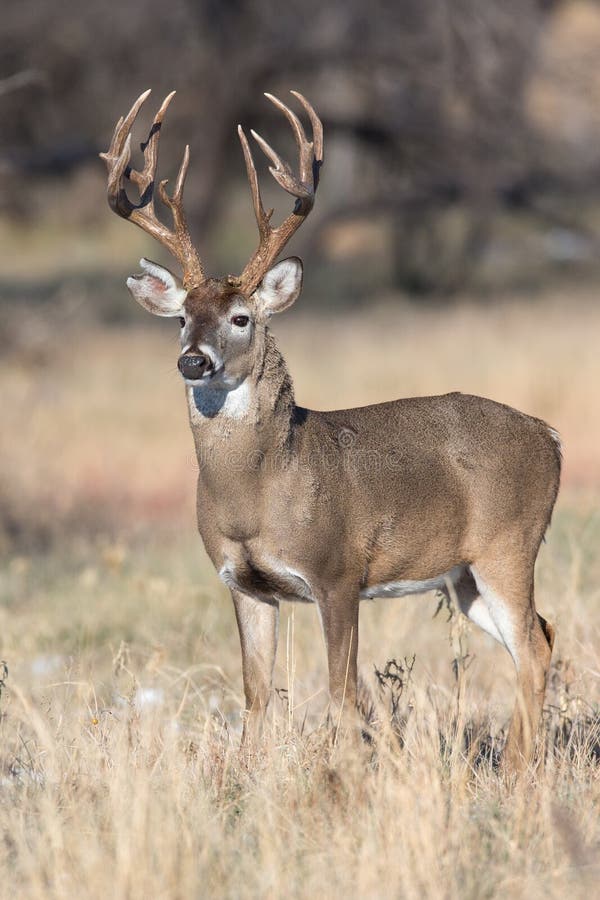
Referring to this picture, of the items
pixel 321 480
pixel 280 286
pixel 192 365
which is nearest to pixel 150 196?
pixel 280 286

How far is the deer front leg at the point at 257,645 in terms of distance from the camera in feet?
19.7

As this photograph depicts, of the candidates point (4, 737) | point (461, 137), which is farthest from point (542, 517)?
point (461, 137)

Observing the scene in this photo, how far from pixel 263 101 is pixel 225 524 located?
20.4 meters

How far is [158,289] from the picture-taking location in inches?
239

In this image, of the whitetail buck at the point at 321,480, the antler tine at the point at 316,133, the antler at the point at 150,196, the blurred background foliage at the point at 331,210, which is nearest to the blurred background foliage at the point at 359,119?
the blurred background foliage at the point at 331,210

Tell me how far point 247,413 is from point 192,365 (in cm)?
46

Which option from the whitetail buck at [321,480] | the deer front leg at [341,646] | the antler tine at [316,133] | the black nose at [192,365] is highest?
the antler tine at [316,133]

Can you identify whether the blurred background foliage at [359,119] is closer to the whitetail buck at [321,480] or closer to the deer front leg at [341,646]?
the whitetail buck at [321,480]

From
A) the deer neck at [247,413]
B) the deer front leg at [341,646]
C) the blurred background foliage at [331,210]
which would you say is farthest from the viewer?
the blurred background foliage at [331,210]

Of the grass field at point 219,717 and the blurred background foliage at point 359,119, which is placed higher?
the blurred background foliage at point 359,119

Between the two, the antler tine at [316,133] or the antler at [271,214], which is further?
the antler tine at [316,133]

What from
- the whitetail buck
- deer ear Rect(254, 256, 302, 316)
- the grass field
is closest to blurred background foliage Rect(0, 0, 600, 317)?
the grass field

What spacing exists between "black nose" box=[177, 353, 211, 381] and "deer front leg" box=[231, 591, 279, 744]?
0.99 m

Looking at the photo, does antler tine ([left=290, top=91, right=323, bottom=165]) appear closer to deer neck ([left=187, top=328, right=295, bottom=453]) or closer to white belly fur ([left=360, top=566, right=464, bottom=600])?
deer neck ([left=187, top=328, right=295, bottom=453])
